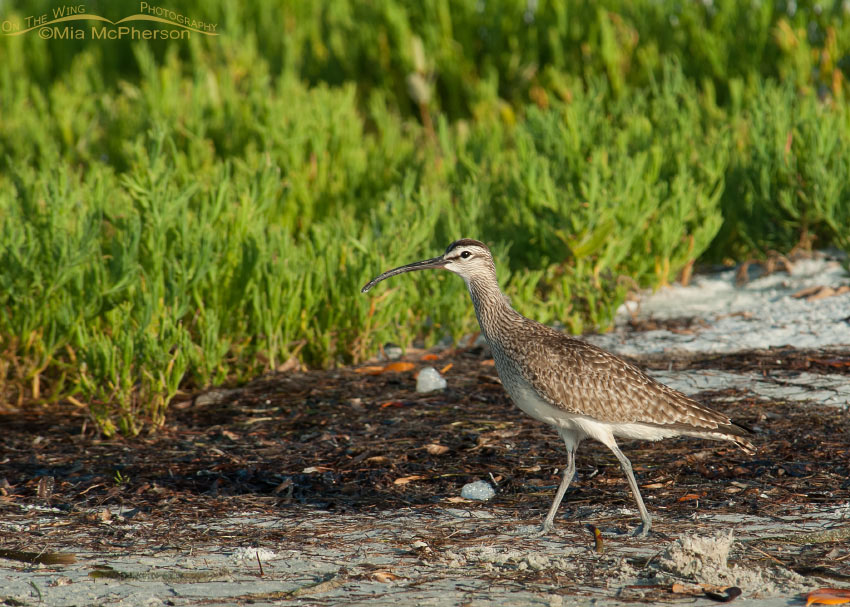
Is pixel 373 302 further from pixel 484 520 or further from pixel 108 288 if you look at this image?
pixel 484 520

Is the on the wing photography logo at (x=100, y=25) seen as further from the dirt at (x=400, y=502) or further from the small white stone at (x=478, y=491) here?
the small white stone at (x=478, y=491)

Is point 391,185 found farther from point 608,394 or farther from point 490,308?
point 608,394

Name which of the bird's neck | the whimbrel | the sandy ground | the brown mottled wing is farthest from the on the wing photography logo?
the brown mottled wing

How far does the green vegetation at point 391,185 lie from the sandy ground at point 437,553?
144 centimetres

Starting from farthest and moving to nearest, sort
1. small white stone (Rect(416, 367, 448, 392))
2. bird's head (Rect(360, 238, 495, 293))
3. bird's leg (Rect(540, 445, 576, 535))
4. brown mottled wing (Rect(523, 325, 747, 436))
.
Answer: small white stone (Rect(416, 367, 448, 392)) → bird's head (Rect(360, 238, 495, 293)) → brown mottled wing (Rect(523, 325, 747, 436)) → bird's leg (Rect(540, 445, 576, 535))

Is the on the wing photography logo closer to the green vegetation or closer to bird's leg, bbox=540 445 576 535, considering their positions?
the green vegetation

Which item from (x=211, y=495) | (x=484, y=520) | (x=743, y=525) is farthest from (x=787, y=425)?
(x=211, y=495)

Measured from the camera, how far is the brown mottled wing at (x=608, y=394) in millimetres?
5508

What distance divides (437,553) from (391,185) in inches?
238

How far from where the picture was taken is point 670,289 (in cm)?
930

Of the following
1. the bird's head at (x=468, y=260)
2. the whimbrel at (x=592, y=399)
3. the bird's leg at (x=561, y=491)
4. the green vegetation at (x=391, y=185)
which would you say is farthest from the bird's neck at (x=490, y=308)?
the green vegetation at (x=391, y=185)

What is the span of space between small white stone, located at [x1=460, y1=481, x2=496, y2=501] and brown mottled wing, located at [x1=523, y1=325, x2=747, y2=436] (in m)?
0.70

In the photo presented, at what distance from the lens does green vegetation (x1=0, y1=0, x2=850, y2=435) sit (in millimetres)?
7445

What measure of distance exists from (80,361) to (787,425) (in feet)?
14.8
